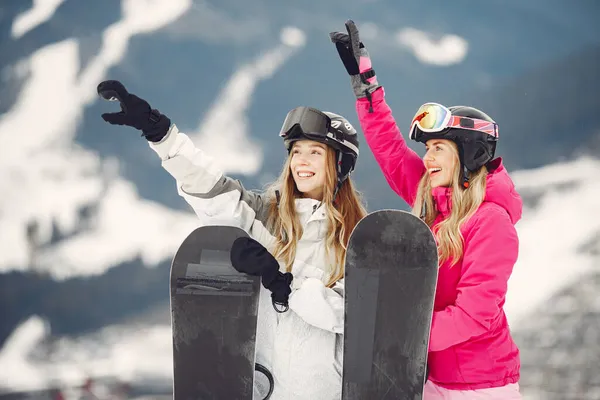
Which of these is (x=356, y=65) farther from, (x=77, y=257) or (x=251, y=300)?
(x=77, y=257)

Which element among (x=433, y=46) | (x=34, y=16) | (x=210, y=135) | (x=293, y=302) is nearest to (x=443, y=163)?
(x=293, y=302)

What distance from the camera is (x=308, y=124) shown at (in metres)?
1.84

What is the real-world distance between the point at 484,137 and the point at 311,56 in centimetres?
360

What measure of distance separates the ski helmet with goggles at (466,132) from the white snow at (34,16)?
13.5 feet

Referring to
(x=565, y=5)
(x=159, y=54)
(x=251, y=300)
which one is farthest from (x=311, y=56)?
(x=251, y=300)

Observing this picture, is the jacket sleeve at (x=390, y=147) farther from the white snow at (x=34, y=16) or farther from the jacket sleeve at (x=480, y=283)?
the white snow at (x=34, y=16)

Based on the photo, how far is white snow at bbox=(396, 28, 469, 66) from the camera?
207 inches

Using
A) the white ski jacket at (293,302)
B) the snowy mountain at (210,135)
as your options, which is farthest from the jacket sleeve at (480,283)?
the snowy mountain at (210,135)

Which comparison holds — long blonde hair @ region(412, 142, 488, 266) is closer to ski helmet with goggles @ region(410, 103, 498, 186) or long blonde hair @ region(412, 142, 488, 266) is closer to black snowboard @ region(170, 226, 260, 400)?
ski helmet with goggles @ region(410, 103, 498, 186)

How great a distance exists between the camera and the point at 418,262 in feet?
5.41

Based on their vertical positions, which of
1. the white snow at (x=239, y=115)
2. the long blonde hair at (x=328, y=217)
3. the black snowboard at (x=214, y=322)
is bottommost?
the black snowboard at (x=214, y=322)

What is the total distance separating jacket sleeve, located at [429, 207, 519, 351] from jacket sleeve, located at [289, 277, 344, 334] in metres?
0.26

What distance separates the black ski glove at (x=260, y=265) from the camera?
1653 mm

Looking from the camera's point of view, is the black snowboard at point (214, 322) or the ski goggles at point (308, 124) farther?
the ski goggles at point (308, 124)
